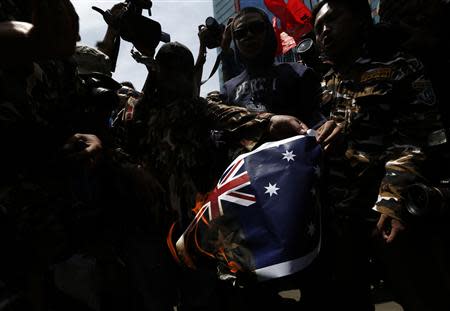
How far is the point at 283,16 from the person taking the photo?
29.7ft

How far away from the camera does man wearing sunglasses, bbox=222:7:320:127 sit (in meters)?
2.37

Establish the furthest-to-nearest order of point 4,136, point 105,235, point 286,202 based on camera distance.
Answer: point 105,235
point 286,202
point 4,136

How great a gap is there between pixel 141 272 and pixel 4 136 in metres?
1.49

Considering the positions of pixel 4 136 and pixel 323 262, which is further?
pixel 323 262

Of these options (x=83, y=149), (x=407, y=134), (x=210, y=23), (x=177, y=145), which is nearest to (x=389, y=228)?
(x=407, y=134)

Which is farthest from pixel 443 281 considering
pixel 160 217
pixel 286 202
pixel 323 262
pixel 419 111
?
pixel 160 217

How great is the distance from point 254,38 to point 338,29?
2.07 ft

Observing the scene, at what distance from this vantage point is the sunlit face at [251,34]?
2574mm

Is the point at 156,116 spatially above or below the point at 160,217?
above

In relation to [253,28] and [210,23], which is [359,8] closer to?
[253,28]

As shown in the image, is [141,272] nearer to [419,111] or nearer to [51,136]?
[51,136]

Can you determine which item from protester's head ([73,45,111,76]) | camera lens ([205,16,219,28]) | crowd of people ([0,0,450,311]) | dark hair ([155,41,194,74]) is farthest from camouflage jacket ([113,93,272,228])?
camera lens ([205,16,219,28])

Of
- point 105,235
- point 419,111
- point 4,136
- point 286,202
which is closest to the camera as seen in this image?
point 4,136

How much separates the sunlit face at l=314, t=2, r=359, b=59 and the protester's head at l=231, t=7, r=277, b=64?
500mm
